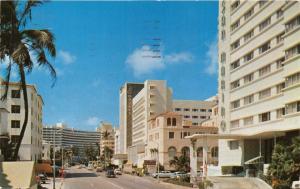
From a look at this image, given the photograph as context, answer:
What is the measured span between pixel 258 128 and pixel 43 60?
1526 inches

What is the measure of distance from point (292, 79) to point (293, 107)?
3.01 m

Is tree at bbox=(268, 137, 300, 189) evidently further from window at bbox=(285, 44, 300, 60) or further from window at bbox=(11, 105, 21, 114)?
window at bbox=(11, 105, 21, 114)

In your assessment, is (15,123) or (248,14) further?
(15,123)

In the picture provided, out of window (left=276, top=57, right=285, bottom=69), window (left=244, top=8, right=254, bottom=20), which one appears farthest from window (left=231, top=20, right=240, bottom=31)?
window (left=276, top=57, right=285, bottom=69)

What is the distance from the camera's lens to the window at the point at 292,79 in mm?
51684

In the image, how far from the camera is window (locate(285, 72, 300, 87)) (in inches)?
2035

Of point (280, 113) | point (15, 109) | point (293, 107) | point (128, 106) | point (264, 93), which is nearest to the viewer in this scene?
point (293, 107)

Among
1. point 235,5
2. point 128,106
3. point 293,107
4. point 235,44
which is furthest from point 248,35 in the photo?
point 128,106

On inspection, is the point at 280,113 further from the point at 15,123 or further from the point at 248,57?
the point at 15,123

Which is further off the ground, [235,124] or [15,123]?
[15,123]

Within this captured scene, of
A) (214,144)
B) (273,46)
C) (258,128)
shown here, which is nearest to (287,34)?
(273,46)

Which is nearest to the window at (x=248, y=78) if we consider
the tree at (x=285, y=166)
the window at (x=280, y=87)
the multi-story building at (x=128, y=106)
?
the window at (x=280, y=87)

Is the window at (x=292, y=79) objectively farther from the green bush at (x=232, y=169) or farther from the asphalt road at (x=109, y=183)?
the asphalt road at (x=109, y=183)

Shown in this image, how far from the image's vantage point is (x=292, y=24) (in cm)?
5312
